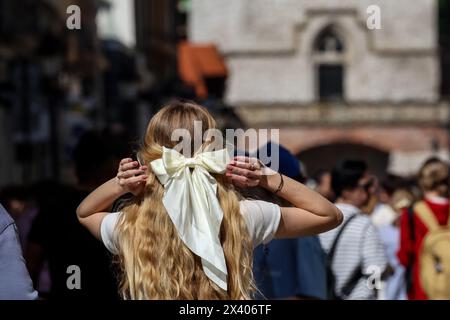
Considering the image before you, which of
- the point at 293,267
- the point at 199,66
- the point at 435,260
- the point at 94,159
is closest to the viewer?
the point at 94,159

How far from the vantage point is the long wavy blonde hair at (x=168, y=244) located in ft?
13.1

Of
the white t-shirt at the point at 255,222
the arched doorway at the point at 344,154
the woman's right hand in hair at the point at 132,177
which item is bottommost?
the arched doorway at the point at 344,154

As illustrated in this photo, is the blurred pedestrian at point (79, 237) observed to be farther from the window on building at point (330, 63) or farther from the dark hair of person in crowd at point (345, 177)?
the window on building at point (330, 63)

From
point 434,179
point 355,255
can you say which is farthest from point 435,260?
point 355,255

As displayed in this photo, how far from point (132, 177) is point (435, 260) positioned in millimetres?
3739

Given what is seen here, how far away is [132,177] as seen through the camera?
4090 millimetres

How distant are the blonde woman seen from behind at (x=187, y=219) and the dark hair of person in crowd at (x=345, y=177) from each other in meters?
2.69

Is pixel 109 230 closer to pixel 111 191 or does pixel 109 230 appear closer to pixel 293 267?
pixel 111 191

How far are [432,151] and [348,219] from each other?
43596mm

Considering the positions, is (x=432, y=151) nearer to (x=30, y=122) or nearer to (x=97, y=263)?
(x=30, y=122)

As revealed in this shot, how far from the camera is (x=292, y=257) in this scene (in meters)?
5.95

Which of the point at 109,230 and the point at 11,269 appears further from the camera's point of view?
the point at 109,230

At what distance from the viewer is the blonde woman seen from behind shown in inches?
157

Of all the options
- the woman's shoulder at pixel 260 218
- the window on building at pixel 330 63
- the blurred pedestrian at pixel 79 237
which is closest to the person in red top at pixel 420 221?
the blurred pedestrian at pixel 79 237
